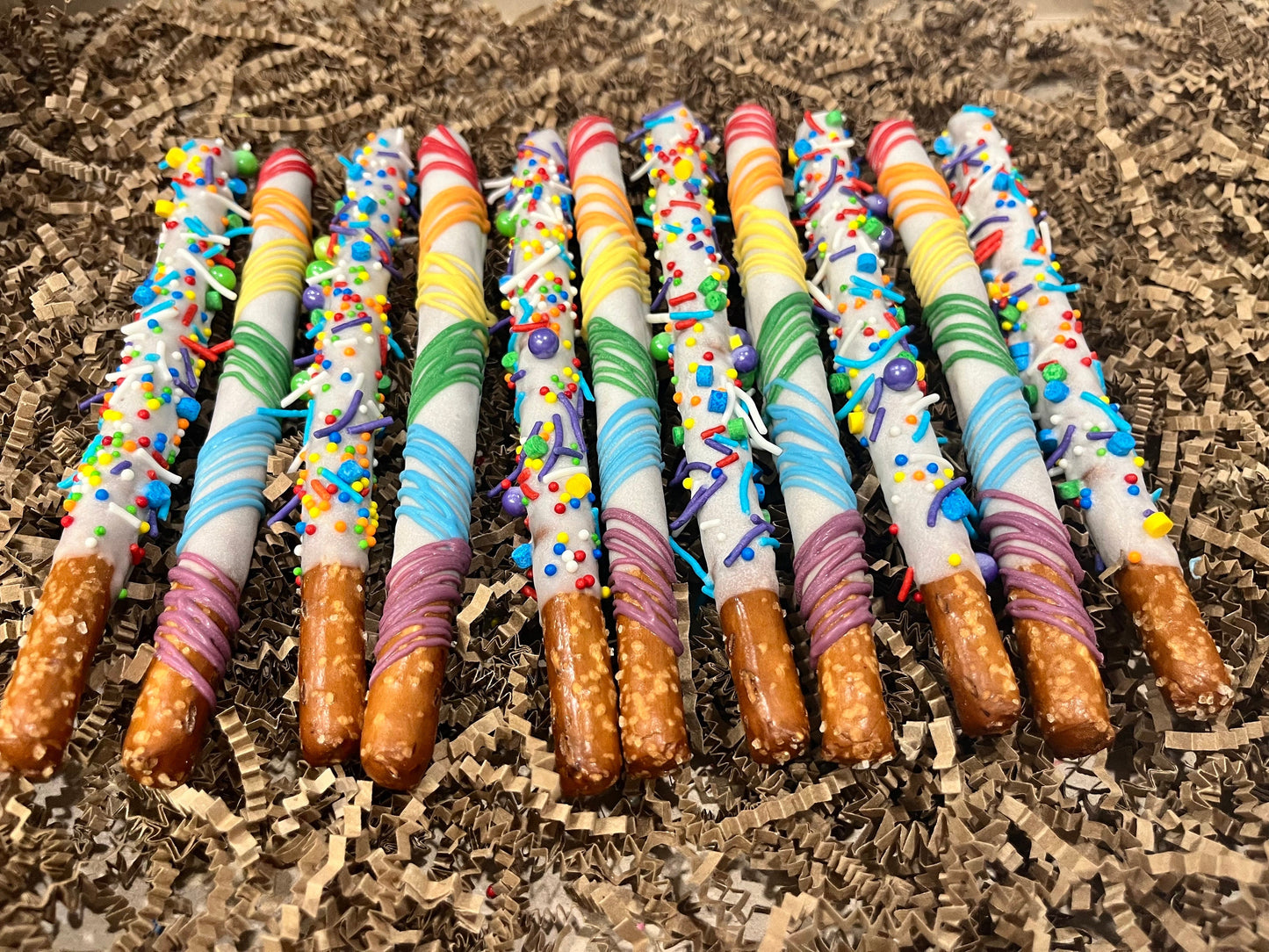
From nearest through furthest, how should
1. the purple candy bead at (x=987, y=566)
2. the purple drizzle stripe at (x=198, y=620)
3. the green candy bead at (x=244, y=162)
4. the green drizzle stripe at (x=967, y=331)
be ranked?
1. the purple drizzle stripe at (x=198, y=620)
2. the purple candy bead at (x=987, y=566)
3. the green drizzle stripe at (x=967, y=331)
4. the green candy bead at (x=244, y=162)

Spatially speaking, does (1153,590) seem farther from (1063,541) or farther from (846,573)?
(846,573)

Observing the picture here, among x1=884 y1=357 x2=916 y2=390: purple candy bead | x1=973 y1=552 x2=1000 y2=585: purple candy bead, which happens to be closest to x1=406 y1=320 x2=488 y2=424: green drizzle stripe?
x1=884 y1=357 x2=916 y2=390: purple candy bead

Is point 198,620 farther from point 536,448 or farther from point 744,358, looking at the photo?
point 744,358

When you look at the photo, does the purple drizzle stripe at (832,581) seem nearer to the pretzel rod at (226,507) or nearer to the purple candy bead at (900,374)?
the purple candy bead at (900,374)

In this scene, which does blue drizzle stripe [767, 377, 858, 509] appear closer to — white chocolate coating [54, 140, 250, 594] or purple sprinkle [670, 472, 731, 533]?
purple sprinkle [670, 472, 731, 533]

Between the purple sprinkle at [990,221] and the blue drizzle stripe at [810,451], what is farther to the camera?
the purple sprinkle at [990,221]

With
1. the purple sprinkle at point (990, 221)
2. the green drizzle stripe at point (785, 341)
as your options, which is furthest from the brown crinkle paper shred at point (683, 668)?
the green drizzle stripe at point (785, 341)

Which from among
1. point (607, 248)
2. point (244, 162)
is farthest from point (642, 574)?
point (244, 162)
